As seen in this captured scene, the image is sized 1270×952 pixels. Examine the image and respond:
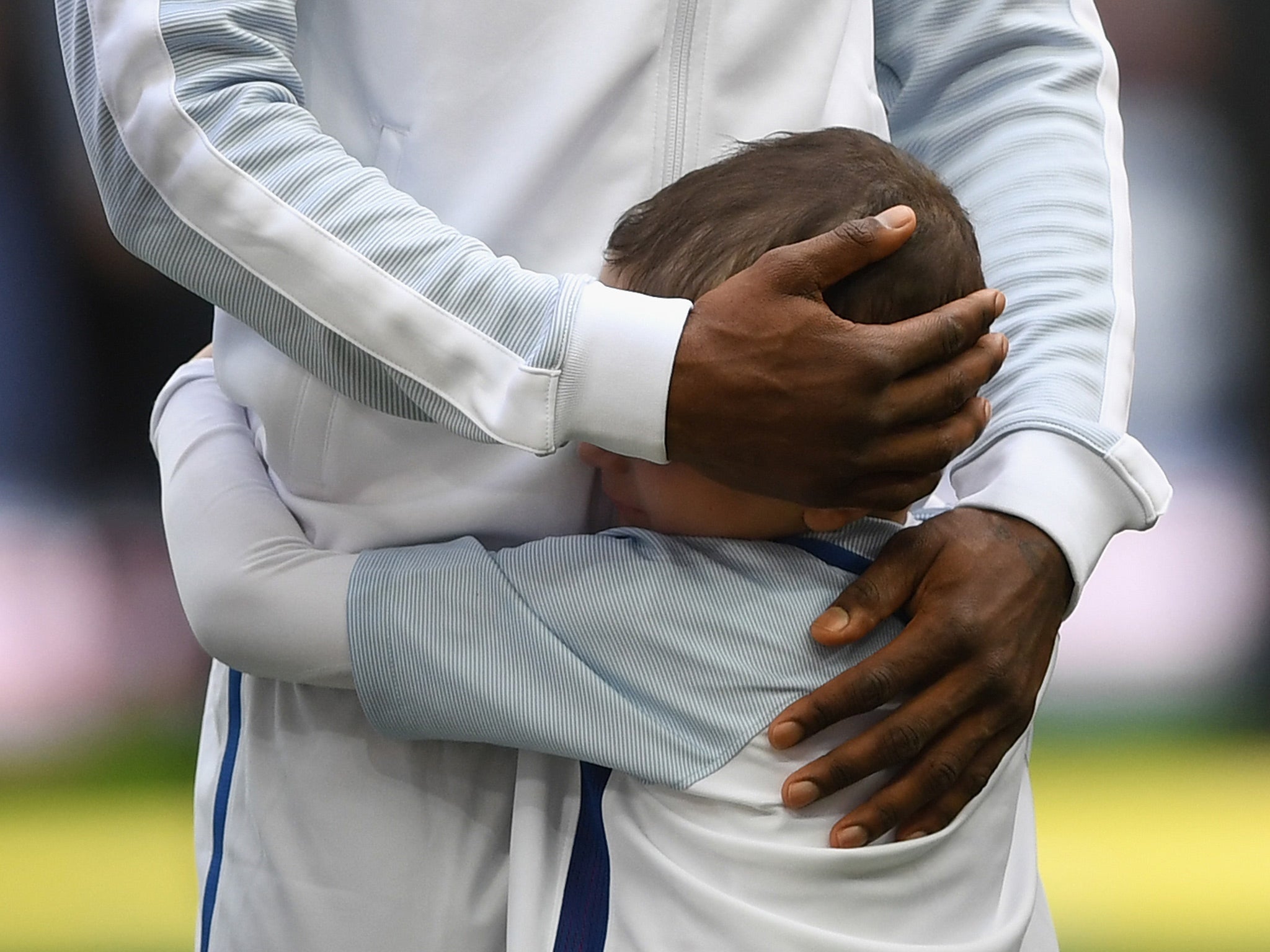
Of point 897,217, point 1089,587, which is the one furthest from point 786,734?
point 1089,587

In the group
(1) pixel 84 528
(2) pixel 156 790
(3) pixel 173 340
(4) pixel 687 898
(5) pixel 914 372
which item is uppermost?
(5) pixel 914 372

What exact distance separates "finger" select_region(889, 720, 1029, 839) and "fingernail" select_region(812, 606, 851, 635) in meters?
0.11

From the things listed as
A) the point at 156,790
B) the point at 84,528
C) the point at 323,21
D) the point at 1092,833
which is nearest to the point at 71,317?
the point at 84,528

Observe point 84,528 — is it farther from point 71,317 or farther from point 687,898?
point 687,898

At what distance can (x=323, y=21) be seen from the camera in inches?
28.9

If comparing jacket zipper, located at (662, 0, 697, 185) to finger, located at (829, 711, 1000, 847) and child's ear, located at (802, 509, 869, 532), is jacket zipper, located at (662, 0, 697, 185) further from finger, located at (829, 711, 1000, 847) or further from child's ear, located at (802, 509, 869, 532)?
finger, located at (829, 711, 1000, 847)

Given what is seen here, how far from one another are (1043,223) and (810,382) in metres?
0.36

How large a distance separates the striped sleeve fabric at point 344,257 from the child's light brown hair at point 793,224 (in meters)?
0.07

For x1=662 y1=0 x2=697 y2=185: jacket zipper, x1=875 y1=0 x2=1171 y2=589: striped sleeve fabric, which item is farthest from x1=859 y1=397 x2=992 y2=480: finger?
x1=662 y1=0 x2=697 y2=185: jacket zipper

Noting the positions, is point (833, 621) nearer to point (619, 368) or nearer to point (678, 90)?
point (619, 368)

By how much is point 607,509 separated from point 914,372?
0.70 ft

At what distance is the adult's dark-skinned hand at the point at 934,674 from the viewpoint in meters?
0.68

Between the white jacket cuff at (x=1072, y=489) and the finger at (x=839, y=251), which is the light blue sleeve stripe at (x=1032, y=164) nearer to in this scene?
the white jacket cuff at (x=1072, y=489)

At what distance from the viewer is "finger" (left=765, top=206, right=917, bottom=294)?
0.63 meters
